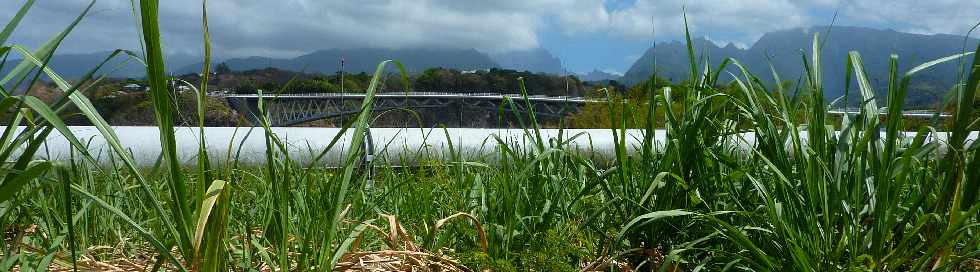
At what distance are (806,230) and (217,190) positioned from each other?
146 cm

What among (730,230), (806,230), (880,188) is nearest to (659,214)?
(730,230)

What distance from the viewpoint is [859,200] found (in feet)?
6.68

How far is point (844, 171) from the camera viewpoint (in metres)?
2.23

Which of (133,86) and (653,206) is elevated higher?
(133,86)

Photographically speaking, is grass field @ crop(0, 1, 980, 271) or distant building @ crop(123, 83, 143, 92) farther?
distant building @ crop(123, 83, 143, 92)

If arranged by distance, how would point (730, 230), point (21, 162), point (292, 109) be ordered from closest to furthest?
point (21, 162), point (730, 230), point (292, 109)

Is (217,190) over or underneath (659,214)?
over

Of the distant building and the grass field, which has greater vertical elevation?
the distant building

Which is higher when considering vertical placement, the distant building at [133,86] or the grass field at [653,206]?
the distant building at [133,86]

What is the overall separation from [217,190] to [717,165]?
1.48m

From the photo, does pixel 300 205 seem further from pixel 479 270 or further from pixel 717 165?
pixel 717 165

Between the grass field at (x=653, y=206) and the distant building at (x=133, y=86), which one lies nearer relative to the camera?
the grass field at (x=653, y=206)

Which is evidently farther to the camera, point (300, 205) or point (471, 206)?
point (471, 206)

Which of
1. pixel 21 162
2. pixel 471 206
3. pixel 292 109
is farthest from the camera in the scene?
pixel 292 109
